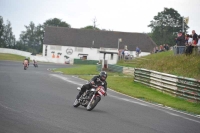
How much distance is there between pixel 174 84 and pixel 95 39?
240 feet

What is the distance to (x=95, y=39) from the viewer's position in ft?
311

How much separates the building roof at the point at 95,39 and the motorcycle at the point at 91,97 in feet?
255

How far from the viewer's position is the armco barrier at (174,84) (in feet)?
65.6

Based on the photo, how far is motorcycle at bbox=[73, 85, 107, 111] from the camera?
13.8m

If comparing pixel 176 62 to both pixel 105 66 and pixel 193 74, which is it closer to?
pixel 193 74

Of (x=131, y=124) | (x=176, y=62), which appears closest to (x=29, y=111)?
(x=131, y=124)

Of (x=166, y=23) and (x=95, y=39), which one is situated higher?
(x=166, y=23)

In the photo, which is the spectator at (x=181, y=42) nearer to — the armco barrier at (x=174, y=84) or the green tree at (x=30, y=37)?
the armco barrier at (x=174, y=84)

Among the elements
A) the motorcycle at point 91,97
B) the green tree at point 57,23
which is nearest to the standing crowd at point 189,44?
the motorcycle at point 91,97

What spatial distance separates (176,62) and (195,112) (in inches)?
497

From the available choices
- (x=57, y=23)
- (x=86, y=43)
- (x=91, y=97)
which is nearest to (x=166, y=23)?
(x=86, y=43)

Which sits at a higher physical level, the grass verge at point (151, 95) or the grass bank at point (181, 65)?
the grass bank at point (181, 65)

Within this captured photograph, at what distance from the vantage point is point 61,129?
30.7ft

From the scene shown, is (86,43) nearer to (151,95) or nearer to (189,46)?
(189,46)
